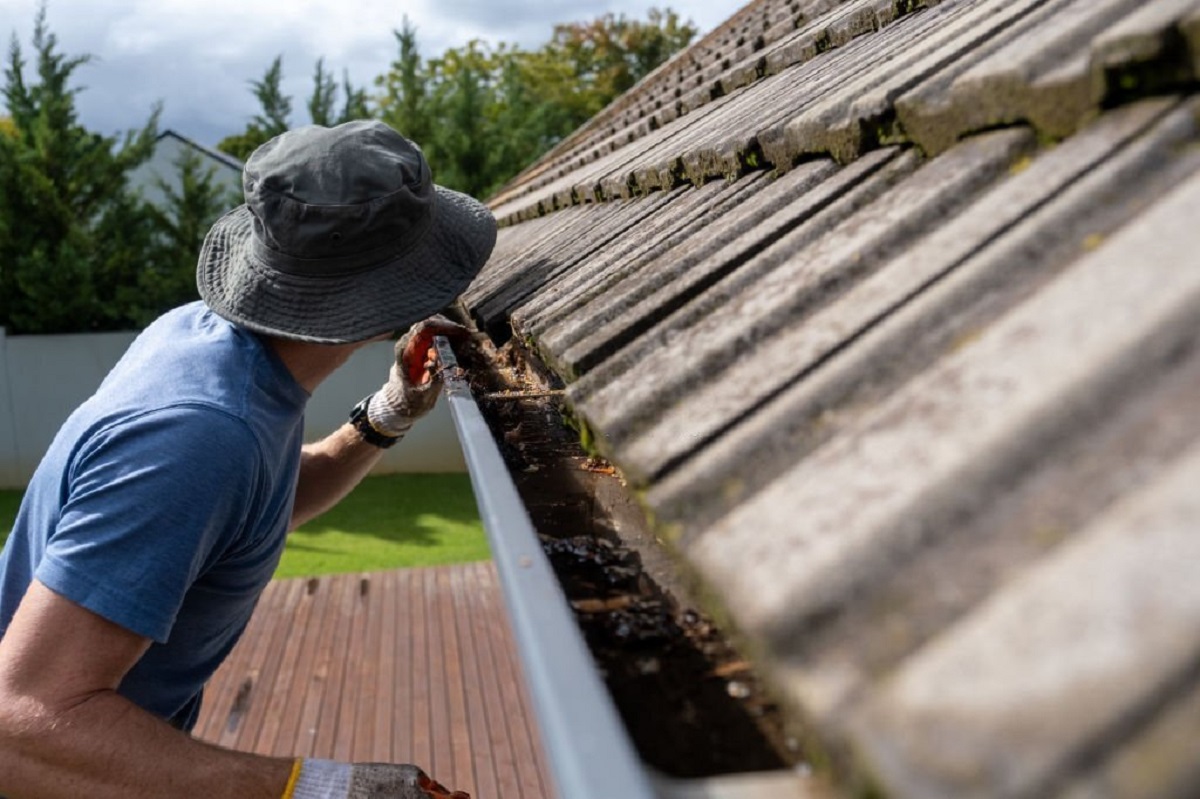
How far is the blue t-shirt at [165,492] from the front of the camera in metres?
1.85

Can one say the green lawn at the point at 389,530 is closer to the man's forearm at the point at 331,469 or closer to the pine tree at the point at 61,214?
the pine tree at the point at 61,214

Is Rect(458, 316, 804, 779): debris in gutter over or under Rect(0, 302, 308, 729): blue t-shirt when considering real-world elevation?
under

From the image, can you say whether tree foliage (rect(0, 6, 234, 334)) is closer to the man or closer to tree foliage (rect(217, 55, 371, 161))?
tree foliage (rect(217, 55, 371, 161))

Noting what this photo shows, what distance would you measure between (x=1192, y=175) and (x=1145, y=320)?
0.26m

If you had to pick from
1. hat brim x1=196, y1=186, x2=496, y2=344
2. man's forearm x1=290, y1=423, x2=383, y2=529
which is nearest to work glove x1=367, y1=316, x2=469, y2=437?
man's forearm x1=290, y1=423, x2=383, y2=529

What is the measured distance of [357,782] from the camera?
2229 millimetres

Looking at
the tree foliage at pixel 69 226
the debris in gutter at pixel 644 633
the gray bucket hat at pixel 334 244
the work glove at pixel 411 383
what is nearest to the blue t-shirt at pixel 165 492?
the gray bucket hat at pixel 334 244

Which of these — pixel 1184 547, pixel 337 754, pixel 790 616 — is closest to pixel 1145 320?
pixel 1184 547

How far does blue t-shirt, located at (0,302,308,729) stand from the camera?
6.06ft

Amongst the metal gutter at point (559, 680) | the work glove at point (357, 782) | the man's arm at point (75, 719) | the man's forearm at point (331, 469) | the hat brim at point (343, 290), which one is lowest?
the work glove at point (357, 782)

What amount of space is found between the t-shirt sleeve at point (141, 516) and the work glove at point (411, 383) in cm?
124

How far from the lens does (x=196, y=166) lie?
15477 millimetres

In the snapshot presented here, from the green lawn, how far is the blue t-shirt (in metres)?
7.57

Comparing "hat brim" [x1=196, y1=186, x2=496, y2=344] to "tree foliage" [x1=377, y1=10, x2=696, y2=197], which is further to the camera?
"tree foliage" [x1=377, y1=10, x2=696, y2=197]
